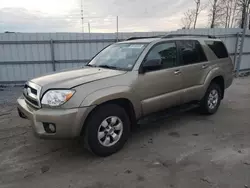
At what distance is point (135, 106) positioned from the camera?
3443 millimetres

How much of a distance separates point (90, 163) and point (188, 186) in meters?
1.39

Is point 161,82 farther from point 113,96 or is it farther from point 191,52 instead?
point 191,52

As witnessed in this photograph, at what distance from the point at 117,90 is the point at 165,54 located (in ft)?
4.41

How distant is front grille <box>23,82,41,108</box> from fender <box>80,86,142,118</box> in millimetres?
685

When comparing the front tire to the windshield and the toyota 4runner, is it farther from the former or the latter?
the windshield

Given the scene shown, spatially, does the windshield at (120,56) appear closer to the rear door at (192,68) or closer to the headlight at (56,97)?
the rear door at (192,68)

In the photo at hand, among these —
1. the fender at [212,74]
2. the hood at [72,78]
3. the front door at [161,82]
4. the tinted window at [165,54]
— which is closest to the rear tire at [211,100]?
the fender at [212,74]

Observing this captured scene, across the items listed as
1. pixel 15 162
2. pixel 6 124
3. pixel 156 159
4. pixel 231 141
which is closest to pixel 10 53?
pixel 6 124

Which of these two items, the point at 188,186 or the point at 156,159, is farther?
the point at 156,159

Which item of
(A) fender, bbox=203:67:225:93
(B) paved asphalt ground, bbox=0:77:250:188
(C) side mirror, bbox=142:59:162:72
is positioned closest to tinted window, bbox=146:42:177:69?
(C) side mirror, bbox=142:59:162:72

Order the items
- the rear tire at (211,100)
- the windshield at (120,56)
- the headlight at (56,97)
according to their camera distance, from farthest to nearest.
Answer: the rear tire at (211,100) → the windshield at (120,56) → the headlight at (56,97)

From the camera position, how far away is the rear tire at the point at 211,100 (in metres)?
4.82

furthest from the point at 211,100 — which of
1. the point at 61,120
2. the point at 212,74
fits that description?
the point at 61,120

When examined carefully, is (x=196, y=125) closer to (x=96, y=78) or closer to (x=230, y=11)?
(x=96, y=78)
